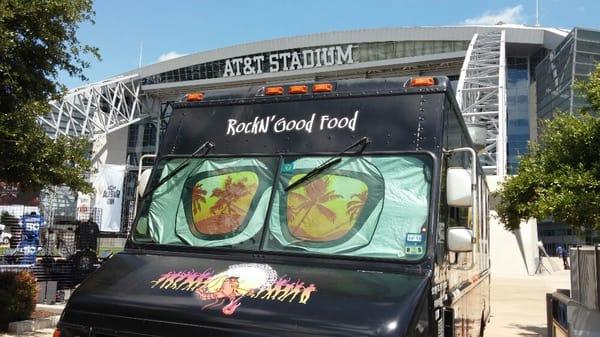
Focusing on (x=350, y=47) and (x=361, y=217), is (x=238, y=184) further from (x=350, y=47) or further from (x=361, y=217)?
(x=350, y=47)

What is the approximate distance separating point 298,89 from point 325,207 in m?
1.08

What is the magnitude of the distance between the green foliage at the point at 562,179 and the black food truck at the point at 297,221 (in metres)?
4.97

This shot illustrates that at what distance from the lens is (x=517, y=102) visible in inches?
2142

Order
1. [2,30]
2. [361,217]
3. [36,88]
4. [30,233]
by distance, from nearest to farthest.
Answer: [361,217] → [2,30] → [36,88] → [30,233]

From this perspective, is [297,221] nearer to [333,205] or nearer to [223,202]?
[333,205]

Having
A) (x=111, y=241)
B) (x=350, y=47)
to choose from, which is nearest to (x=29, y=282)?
(x=111, y=241)

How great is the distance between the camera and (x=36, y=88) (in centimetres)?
934

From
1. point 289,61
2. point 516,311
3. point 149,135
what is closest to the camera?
point 516,311

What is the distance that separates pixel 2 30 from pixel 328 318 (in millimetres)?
6925

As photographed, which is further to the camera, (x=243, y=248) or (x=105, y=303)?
(x=243, y=248)

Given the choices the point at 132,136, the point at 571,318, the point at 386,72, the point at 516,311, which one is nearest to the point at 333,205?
the point at 571,318

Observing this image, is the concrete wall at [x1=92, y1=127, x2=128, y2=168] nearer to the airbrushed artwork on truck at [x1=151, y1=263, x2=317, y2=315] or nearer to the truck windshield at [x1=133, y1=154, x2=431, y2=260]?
the truck windshield at [x1=133, y1=154, x2=431, y2=260]

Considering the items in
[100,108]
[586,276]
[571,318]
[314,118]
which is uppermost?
[100,108]

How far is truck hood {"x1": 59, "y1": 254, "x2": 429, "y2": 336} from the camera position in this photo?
291cm
